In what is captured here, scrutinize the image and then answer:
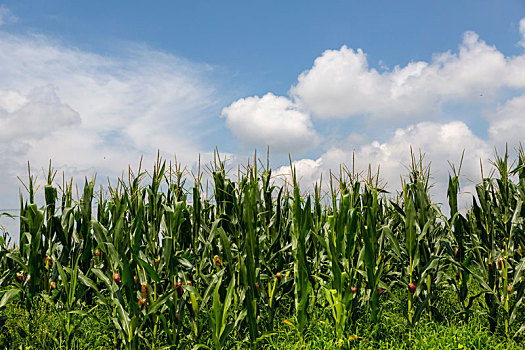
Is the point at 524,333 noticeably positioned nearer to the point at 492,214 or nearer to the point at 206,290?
the point at 492,214

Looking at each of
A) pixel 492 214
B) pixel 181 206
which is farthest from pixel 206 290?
pixel 492 214

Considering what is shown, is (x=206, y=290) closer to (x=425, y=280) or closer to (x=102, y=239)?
(x=102, y=239)

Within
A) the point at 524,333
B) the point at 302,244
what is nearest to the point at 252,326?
the point at 302,244

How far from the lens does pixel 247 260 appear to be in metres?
4.17

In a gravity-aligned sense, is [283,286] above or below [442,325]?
above

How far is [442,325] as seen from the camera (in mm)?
4355

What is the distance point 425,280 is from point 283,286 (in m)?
1.47

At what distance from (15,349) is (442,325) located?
4222mm

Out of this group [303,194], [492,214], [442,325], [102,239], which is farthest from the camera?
[303,194]

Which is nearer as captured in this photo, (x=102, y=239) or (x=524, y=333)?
(x=102, y=239)

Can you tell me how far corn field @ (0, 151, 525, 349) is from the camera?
4012 mm

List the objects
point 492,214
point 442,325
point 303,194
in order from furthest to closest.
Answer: point 303,194
point 492,214
point 442,325

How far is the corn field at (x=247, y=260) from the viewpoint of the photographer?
401 cm

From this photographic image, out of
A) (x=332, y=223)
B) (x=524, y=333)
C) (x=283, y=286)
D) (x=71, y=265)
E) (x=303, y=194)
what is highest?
(x=303, y=194)
